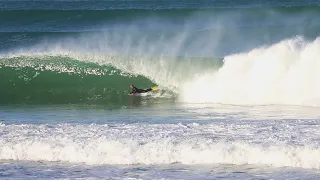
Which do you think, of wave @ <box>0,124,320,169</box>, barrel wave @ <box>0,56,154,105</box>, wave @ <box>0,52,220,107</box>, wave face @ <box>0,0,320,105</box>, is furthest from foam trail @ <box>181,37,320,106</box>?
wave @ <box>0,124,320,169</box>

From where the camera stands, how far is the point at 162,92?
65.3 ft

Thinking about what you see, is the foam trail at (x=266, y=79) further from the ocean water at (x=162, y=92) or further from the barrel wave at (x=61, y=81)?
the barrel wave at (x=61, y=81)

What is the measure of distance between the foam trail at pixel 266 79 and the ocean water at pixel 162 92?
0.03m

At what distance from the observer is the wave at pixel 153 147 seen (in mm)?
11664

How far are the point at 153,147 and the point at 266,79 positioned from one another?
24.9 ft

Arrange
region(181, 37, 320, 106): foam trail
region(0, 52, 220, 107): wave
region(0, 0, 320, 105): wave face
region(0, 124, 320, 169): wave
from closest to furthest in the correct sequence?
1. region(0, 124, 320, 169): wave
2. region(181, 37, 320, 106): foam trail
3. region(0, 0, 320, 105): wave face
4. region(0, 52, 220, 107): wave

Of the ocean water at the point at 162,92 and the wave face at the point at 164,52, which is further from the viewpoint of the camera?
the wave face at the point at 164,52

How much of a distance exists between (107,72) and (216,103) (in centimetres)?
494

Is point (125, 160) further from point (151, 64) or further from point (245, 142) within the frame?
point (151, 64)

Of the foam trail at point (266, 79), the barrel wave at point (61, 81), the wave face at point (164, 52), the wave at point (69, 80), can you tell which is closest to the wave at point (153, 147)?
the foam trail at point (266, 79)

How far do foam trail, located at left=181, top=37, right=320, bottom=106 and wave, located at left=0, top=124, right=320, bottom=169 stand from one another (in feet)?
16.4

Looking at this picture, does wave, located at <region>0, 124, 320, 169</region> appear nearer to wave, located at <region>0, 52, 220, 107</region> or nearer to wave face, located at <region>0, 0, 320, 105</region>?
wave face, located at <region>0, 0, 320, 105</region>

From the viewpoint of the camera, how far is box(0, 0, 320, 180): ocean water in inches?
466

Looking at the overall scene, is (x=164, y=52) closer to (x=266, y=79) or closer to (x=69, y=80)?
(x=69, y=80)
